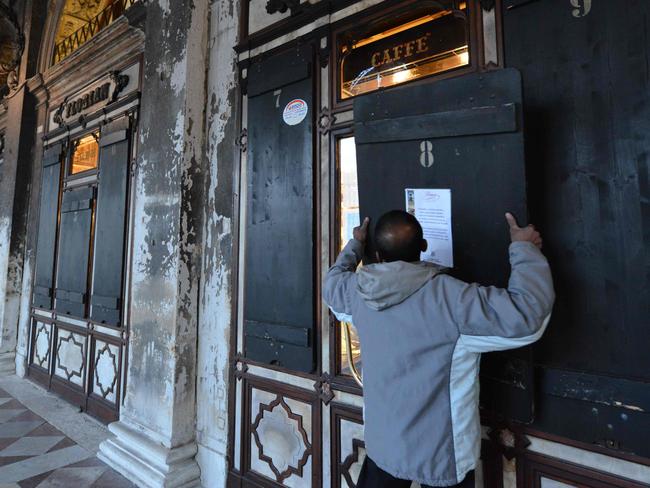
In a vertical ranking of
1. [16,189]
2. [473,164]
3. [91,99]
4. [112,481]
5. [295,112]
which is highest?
[91,99]

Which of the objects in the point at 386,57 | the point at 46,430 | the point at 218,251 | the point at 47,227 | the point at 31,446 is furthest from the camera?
the point at 47,227

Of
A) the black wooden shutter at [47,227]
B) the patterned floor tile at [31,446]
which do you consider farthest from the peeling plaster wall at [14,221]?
the patterned floor tile at [31,446]

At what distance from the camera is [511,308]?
1.22 meters

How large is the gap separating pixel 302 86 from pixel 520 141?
58.2 inches

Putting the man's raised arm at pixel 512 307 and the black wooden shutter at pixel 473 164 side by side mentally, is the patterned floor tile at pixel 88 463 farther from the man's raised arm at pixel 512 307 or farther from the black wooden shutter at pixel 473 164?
the man's raised arm at pixel 512 307

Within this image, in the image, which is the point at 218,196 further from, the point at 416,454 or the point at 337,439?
the point at 416,454

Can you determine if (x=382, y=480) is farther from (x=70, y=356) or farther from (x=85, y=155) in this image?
(x=85, y=155)

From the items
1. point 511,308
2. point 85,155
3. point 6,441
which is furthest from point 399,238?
point 85,155

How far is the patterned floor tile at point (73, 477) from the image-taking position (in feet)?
9.20

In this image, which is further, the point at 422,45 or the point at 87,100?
the point at 87,100

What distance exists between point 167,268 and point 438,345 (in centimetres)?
225

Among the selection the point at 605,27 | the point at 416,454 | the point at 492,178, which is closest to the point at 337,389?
the point at 416,454

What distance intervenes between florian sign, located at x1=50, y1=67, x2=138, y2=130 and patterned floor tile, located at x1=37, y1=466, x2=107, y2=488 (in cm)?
342

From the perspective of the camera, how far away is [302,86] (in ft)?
8.23
